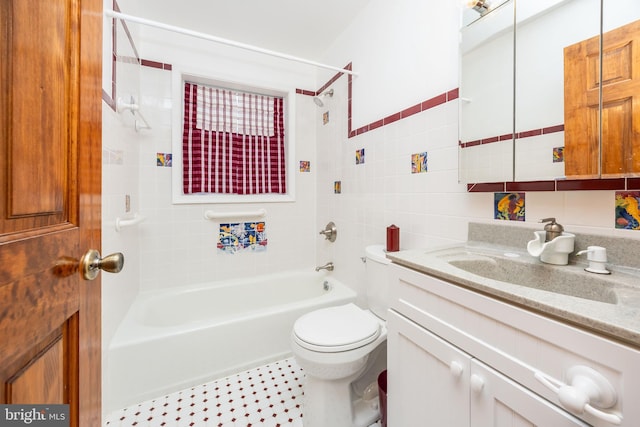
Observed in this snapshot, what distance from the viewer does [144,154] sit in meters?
1.96

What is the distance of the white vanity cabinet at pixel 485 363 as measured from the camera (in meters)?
0.48

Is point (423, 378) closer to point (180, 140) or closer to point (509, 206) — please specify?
point (509, 206)

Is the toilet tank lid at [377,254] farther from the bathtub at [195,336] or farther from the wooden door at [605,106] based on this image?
the wooden door at [605,106]

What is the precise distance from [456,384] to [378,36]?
72.6 inches

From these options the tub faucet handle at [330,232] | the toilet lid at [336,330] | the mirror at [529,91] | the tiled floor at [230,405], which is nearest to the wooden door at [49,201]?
the toilet lid at [336,330]

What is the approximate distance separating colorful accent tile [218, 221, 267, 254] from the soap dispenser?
1.92 m

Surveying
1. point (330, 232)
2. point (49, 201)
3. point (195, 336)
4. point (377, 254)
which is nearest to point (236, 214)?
point (330, 232)

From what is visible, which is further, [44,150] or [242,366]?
[242,366]

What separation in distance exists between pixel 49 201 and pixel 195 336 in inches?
50.4

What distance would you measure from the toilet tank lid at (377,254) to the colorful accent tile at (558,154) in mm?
779

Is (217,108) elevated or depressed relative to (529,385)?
elevated

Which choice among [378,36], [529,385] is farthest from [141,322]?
[378,36]

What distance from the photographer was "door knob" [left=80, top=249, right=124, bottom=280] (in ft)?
1.83

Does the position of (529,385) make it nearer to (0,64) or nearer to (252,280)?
(0,64)
